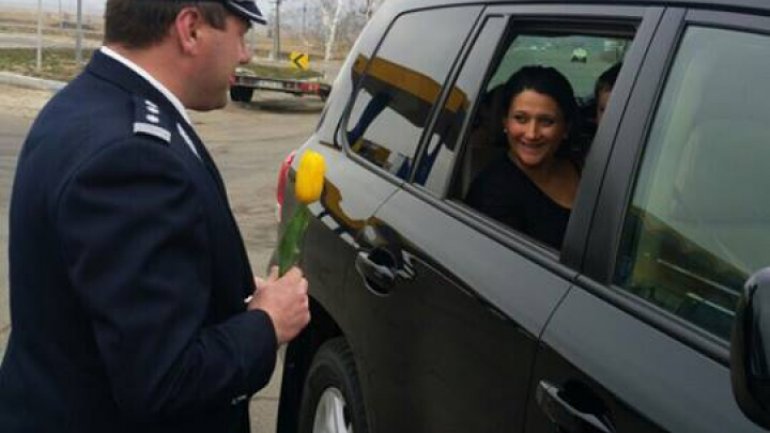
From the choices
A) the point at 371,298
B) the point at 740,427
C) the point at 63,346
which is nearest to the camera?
the point at 740,427

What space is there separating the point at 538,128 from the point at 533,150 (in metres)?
0.08

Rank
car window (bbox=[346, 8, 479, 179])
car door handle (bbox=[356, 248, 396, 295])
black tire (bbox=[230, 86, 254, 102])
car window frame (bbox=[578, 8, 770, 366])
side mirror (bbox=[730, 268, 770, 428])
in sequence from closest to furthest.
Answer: side mirror (bbox=[730, 268, 770, 428])
car window frame (bbox=[578, 8, 770, 366])
car door handle (bbox=[356, 248, 396, 295])
car window (bbox=[346, 8, 479, 179])
black tire (bbox=[230, 86, 254, 102])

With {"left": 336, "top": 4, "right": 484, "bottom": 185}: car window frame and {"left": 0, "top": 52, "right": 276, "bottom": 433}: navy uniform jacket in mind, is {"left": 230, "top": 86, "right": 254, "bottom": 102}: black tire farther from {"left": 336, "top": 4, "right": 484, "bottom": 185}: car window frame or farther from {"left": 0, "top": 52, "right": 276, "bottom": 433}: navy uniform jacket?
{"left": 0, "top": 52, "right": 276, "bottom": 433}: navy uniform jacket

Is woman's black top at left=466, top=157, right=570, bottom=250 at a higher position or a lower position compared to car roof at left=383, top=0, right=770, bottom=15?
lower

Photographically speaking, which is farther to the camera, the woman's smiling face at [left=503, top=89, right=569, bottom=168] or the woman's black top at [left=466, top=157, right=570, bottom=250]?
the woman's smiling face at [left=503, top=89, right=569, bottom=168]

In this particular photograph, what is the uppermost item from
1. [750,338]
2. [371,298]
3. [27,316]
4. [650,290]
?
[750,338]

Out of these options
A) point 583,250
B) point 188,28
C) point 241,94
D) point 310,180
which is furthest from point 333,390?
point 241,94

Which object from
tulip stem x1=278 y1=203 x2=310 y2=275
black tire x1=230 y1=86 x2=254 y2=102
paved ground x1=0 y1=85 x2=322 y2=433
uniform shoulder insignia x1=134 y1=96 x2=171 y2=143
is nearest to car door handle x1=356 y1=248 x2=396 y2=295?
tulip stem x1=278 y1=203 x2=310 y2=275

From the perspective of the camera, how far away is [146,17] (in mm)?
1552

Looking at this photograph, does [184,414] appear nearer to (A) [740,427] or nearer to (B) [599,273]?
(B) [599,273]

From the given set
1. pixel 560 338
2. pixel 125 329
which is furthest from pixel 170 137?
pixel 560 338

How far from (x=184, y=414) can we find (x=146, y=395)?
0.59 ft

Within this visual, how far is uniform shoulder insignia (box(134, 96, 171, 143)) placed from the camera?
1.50 metres

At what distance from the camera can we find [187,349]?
1521mm
